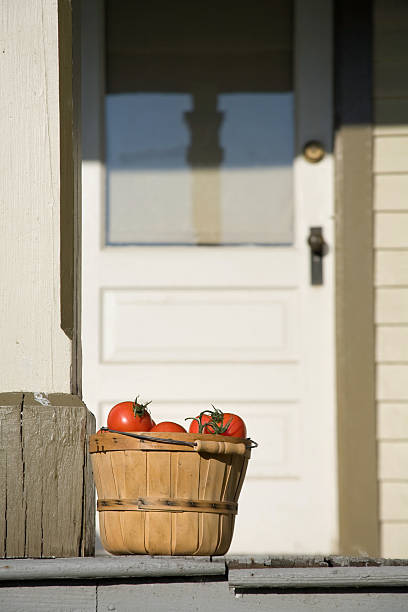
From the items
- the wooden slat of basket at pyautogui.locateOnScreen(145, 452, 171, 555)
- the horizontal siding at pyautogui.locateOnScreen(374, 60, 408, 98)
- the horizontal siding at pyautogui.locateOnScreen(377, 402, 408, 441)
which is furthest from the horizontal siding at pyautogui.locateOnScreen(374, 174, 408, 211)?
the wooden slat of basket at pyautogui.locateOnScreen(145, 452, 171, 555)

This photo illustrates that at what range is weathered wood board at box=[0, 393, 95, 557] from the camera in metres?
Result: 1.80

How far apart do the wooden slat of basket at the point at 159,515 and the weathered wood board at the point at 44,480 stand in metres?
0.16

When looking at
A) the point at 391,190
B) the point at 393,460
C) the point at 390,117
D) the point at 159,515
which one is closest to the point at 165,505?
the point at 159,515

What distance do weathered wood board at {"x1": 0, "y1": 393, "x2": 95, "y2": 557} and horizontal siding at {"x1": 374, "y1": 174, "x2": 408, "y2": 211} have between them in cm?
189

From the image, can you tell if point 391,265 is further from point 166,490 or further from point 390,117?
point 166,490

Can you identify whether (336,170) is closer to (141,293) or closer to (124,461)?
(141,293)

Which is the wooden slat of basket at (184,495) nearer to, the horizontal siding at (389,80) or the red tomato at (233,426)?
the red tomato at (233,426)

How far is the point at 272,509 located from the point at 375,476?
0.38m

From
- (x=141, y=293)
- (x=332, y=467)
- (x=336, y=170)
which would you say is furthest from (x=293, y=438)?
(x=336, y=170)

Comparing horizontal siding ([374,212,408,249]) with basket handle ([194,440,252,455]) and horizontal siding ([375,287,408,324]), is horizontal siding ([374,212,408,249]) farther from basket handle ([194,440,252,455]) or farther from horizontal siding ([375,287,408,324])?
basket handle ([194,440,252,455])

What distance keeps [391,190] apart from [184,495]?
6.52 ft

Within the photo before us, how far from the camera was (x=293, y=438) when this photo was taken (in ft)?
11.1

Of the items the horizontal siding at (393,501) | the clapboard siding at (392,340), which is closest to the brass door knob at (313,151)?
the clapboard siding at (392,340)

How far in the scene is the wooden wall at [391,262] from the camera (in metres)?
3.30
